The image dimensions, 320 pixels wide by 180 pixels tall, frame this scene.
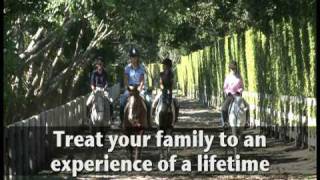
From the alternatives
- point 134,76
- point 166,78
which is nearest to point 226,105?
point 166,78

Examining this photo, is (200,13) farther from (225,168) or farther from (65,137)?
(225,168)

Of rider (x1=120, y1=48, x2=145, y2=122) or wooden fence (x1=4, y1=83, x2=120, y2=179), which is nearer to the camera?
wooden fence (x1=4, y1=83, x2=120, y2=179)

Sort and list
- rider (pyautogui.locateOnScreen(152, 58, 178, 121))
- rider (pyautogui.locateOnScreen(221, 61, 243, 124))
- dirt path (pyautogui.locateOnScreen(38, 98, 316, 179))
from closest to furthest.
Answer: dirt path (pyautogui.locateOnScreen(38, 98, 316, 179)), rider (pyautogui.locateOnScreen(152, 58, 178, 121)), rider (pyautogui.locateOnScreen(221, 61, 243, 124))

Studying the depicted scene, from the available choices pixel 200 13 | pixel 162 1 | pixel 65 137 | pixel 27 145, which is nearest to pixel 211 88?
pixel 200 13

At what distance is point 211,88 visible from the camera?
4006 cm

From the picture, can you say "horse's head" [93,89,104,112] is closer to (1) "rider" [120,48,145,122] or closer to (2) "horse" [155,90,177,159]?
(2) "horse" [155,90,177,159]

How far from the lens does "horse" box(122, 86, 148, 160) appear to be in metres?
15.4

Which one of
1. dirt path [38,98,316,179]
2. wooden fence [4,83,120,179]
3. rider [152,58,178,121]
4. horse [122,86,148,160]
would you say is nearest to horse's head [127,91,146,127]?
horse [122,86,148,160]

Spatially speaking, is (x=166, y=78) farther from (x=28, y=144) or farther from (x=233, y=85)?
(x=28, y=144)

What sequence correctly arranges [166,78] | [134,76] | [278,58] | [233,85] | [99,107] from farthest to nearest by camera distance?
1. [278,58]
2. [99,107]
3. [233,85]
4. [166,78]
5. [134,76]

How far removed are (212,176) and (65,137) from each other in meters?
6.40

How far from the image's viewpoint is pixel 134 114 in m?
15.5

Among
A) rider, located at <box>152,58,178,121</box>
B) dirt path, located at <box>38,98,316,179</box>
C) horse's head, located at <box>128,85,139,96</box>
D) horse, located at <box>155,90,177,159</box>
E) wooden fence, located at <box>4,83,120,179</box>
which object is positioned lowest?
dirt path, located at <box>38,98,316,179</box>

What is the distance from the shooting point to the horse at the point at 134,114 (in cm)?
1542
